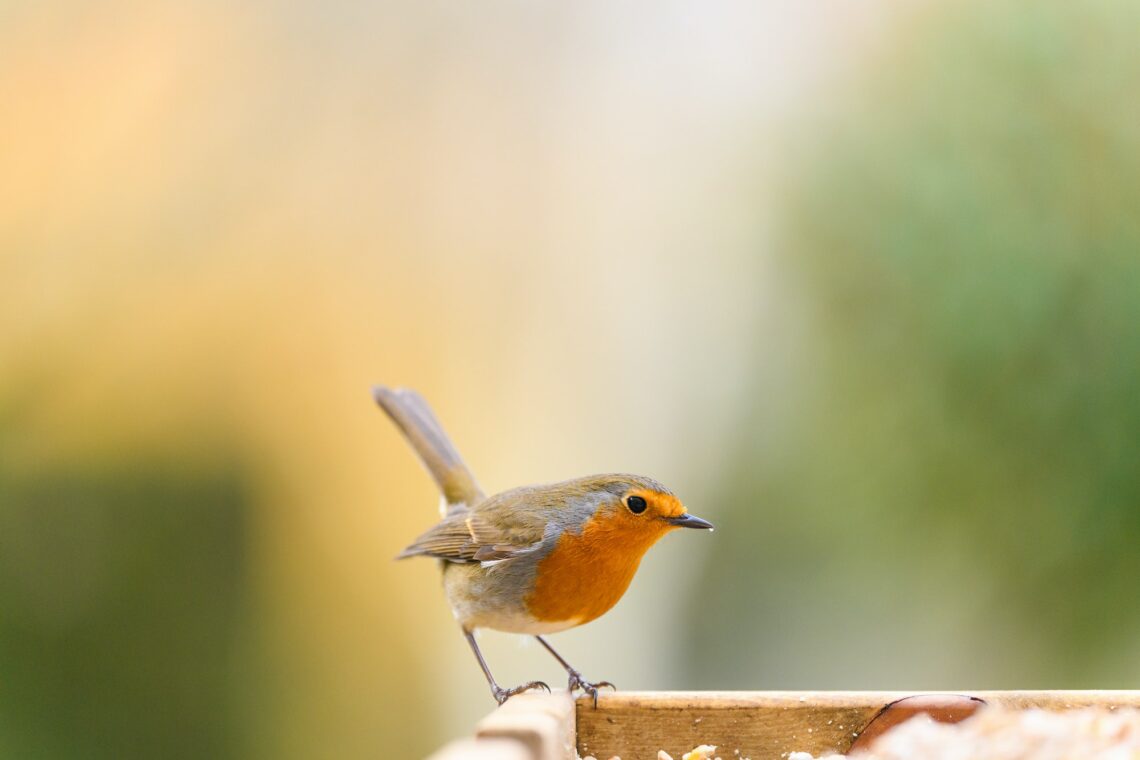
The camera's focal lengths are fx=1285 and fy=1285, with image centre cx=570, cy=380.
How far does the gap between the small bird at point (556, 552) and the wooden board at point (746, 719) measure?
18cm

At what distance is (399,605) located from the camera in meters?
5.99

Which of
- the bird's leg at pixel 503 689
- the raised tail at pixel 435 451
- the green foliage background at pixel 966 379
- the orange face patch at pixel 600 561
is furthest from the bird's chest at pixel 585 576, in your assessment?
the green foliage background at pixel 966 379

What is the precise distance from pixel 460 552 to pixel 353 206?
11.4 feet

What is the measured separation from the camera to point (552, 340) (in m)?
6.19

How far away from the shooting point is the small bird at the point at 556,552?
8.83 feet

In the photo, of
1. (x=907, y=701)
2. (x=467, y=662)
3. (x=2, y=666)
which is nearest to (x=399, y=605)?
(x=467, y=662)

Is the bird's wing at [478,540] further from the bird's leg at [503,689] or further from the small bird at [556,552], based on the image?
the bird's leg at [503,689]

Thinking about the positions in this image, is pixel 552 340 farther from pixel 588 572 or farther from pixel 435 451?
pixel 588 572

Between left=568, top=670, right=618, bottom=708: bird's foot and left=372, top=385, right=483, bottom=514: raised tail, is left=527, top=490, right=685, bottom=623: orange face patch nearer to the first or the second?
left=568, top=670, right=618, bottom=708: bird's foot

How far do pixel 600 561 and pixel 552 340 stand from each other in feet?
11.6

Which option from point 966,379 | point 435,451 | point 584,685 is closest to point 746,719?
point 584,685

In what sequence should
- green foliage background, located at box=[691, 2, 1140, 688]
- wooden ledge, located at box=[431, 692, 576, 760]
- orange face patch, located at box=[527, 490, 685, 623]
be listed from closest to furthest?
wooden ledge, located at box=[431, 692, 576, 760]
orange face patch, located at box=[527, 490, 685, 623]
green foliage background, located at box=[691, 2, 1140, 688]

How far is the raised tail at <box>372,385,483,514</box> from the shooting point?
3730 millimetres

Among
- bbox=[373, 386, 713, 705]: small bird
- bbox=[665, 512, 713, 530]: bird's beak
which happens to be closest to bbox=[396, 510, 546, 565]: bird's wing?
bbox=[373, 386, 713, 705]: small bird
